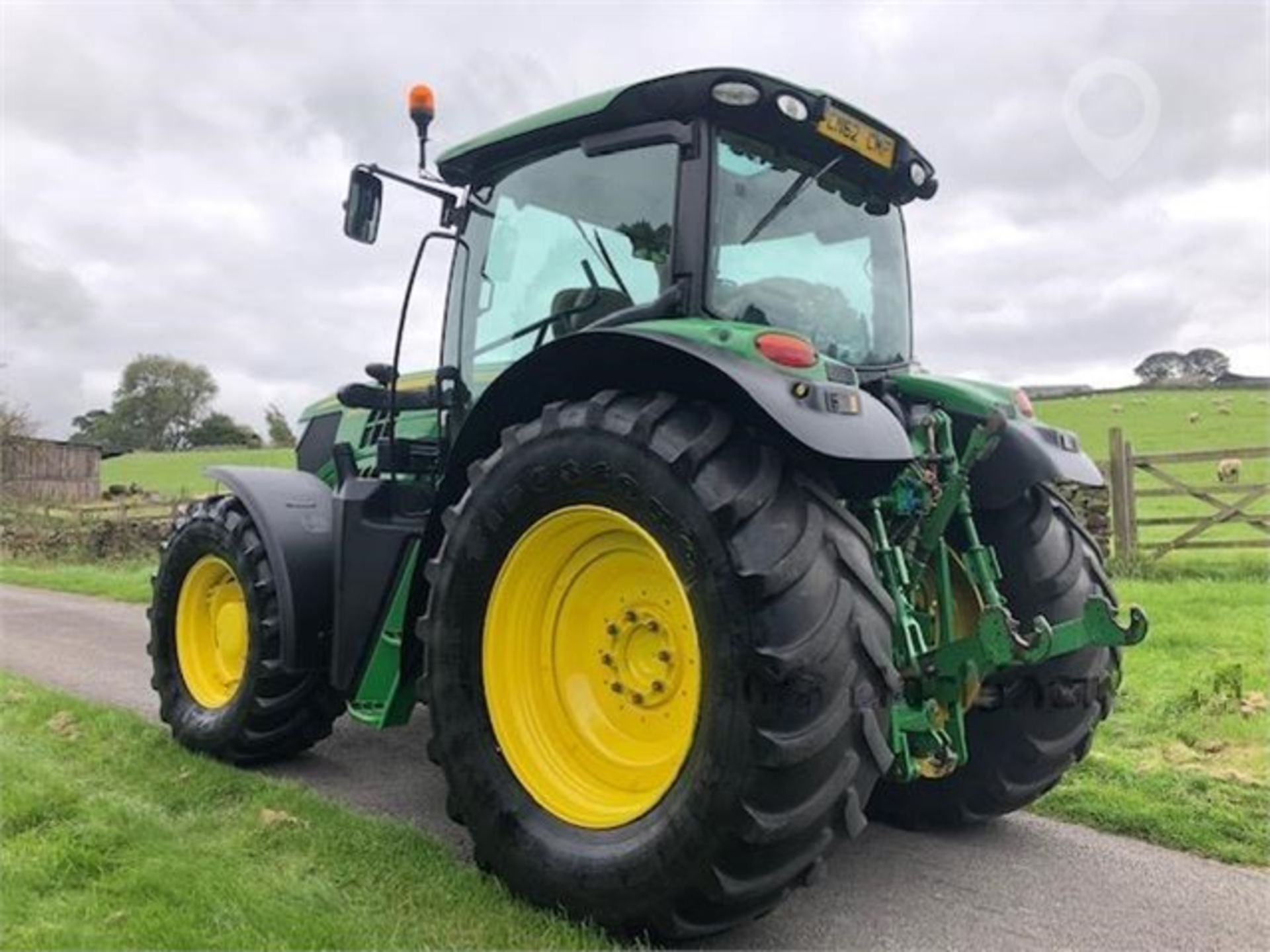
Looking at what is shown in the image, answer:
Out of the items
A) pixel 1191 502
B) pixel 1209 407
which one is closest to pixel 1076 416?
pixel 1209 407

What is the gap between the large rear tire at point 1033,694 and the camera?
3703 millimetres

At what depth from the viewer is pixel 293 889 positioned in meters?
3.01

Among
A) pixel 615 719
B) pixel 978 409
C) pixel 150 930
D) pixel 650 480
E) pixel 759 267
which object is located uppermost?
pixel 759 267

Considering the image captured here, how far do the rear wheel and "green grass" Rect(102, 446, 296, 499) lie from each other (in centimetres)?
2786

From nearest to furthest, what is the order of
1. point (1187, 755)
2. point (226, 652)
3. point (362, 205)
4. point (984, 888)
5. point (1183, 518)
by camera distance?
point (984, 888)
point (362, 205)
point (226, 652)
point (1187, 755)
point (1183, 518)

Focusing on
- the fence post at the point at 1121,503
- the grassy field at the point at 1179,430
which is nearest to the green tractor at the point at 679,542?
the fence post at the point at 1121,503

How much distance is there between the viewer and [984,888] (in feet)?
11.1

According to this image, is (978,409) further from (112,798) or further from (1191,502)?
(1191,502)

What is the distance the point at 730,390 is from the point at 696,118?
3.53 ft

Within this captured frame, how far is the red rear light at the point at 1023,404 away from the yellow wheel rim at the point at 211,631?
339cm

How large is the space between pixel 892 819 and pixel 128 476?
4507cm

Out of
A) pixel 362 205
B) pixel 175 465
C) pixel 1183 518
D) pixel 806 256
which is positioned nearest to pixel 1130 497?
pixel 1183 518

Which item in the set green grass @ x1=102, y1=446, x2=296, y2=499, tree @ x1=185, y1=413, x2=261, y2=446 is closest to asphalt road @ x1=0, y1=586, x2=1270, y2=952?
green grass @ x1=102, y1=446, x2=296, y2=499

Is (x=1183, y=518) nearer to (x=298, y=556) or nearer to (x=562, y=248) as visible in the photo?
(x=562, y=248)
